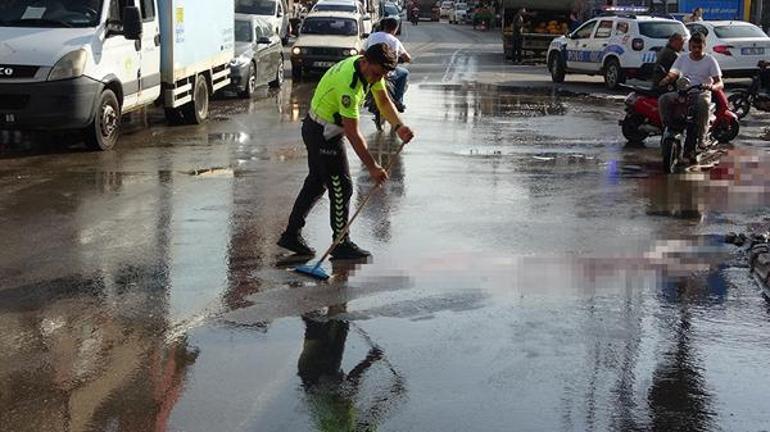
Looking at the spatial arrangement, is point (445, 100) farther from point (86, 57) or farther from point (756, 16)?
point (756, 16)

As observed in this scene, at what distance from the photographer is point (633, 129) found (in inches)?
592

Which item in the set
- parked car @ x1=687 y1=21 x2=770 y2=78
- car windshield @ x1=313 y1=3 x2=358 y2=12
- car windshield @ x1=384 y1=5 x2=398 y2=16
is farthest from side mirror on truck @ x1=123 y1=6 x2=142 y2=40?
car windshield @ x1=384 y1=5 x2=398 y2=16

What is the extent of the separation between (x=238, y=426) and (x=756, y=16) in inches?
1745

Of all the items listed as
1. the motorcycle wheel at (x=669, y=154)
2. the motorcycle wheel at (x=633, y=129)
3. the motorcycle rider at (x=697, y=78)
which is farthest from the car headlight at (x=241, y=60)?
the motorcycle wheel at (x=669, y=154)

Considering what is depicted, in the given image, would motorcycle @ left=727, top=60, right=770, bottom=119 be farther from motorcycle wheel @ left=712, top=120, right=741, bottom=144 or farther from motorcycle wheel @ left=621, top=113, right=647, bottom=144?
motorcycle wheel @ left=621, top=113, right=647, bottom=144

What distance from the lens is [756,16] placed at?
147 ft

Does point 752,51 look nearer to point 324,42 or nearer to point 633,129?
point 324,42

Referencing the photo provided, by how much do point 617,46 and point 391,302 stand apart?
1900 centimetres

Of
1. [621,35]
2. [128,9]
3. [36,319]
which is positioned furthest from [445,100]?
[36,319]

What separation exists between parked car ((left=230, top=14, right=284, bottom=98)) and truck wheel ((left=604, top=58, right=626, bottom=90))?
7.79m

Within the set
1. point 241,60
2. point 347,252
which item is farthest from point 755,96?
point 347,252

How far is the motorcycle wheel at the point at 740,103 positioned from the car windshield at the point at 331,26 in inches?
435

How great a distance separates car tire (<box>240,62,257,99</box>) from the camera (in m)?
21.5

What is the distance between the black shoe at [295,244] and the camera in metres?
8.16
